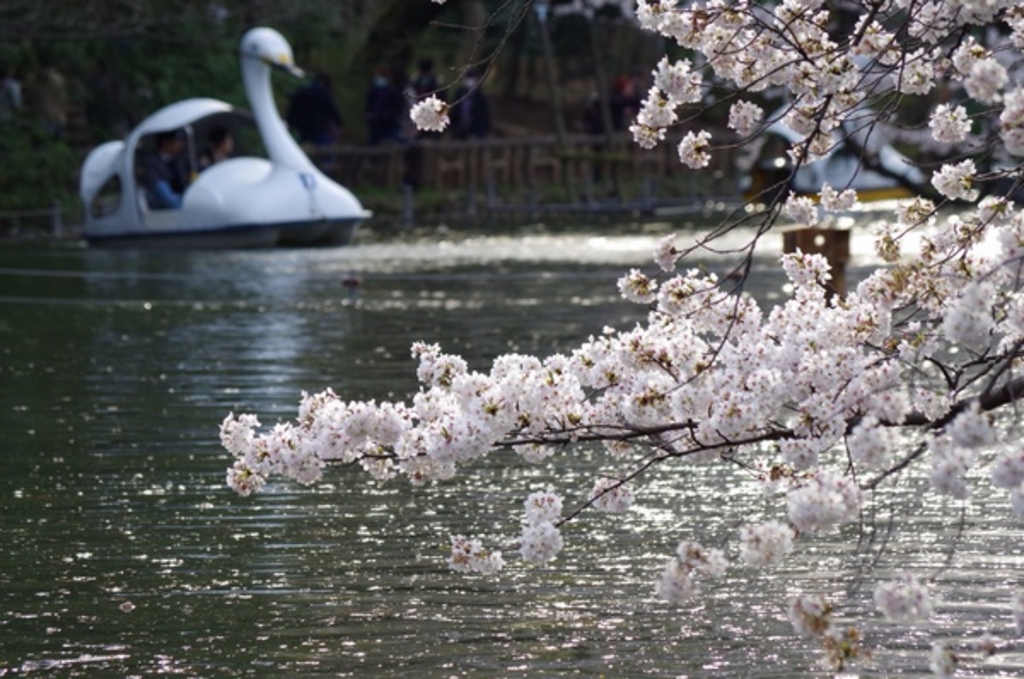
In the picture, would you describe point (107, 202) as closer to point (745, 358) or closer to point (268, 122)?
point (268, 122)

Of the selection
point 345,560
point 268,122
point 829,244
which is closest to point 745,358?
point 345,560

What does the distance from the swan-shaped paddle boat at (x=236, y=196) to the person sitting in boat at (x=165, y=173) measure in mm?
134

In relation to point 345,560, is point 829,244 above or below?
above

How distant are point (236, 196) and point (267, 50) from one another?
237 cm

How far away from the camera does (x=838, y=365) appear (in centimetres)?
677

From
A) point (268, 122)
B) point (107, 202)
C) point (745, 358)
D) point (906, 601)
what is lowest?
point (107, 202)

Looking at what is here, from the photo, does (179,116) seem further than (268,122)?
Yes

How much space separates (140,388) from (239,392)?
0.88 metres

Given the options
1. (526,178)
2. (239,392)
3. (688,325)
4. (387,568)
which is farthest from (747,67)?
(526,178)

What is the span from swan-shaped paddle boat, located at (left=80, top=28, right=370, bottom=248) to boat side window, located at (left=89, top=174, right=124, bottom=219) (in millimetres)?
17

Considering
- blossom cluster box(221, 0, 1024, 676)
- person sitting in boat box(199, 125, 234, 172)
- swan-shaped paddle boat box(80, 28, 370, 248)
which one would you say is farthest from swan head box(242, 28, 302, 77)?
blossom cluster box(221, 0, 1024, 676)

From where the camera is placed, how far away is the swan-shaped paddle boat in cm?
2847

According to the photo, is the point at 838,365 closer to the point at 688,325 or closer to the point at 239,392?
the point at 688,325

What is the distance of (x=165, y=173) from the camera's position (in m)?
30.5
